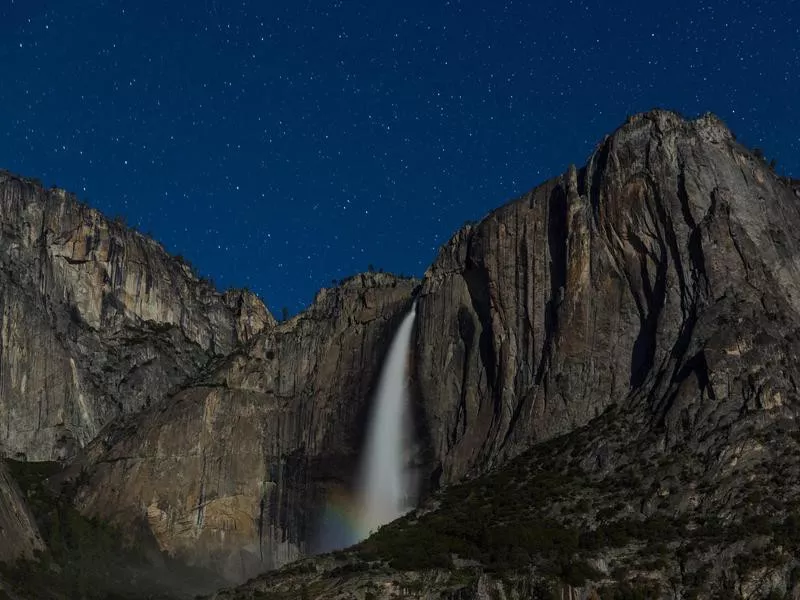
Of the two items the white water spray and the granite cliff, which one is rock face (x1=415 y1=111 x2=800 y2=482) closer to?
the granite cliff

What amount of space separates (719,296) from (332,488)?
149 ft

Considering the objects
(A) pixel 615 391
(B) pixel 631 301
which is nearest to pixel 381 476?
(A) pixel 615 391

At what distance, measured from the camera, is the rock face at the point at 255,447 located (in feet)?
439

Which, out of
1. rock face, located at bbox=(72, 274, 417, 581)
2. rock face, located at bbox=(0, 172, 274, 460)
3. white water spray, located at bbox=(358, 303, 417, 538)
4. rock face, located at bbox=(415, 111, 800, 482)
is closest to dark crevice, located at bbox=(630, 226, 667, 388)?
rock face, located at bbox=(415, 111, 800, 482)

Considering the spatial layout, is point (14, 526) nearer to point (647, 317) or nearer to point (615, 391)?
point (615, 391)

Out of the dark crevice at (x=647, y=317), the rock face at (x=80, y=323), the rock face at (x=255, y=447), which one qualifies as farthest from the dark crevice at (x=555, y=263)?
the rock face at (x=80, y=323)

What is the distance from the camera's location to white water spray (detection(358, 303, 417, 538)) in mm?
127188

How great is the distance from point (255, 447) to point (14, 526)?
81.6 feet

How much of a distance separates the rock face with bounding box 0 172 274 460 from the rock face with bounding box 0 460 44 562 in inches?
935

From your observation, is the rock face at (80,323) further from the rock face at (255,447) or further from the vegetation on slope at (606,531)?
the vegetation on slope at (606,531)

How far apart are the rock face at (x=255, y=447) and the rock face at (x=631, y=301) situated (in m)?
12.7

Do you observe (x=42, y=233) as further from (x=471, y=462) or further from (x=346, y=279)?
(x=471, y=462)

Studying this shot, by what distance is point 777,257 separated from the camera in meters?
110

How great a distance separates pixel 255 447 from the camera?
139625 mm
